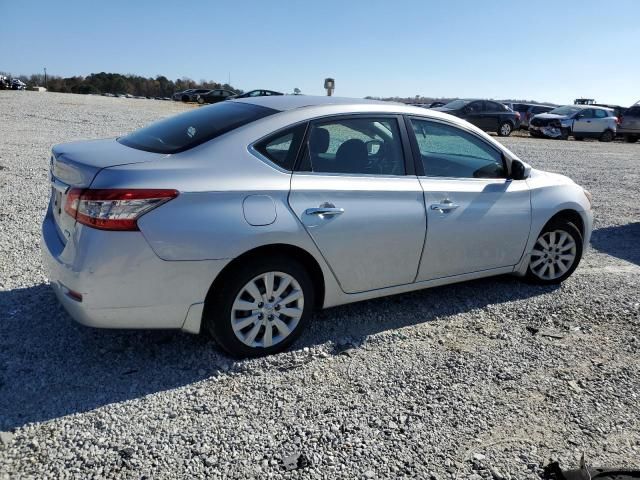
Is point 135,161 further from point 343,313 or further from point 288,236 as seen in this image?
point 343,313

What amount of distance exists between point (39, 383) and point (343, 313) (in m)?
2.16

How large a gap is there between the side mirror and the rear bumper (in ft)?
8.78

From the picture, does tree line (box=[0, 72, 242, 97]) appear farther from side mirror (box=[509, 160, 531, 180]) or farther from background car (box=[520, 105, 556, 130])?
side mirror (box=[509, 160, 531, 180])

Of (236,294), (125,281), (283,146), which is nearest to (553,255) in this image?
(283,146)

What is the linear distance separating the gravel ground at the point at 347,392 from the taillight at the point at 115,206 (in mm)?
957

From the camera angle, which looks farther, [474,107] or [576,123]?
[576,123]

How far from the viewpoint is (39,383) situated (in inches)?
126

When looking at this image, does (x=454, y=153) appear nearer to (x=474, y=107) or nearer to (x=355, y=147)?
(x=355, y=147)

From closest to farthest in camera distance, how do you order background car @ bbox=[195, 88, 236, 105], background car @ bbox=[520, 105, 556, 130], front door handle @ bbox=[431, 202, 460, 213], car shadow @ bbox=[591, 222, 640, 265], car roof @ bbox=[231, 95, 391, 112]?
car roof @ bbox=[231, 95, 391, 112] → front door handle @ bbox=[431, 202, 460, 213] → car shadow @ bbox=[591, 222, 640, 265] → background car @ bbox=[520, 105, 556, 130] → background car @ bbox=[195, 88, 236, 105]

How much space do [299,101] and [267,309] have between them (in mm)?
1533

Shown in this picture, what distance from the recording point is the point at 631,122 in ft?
90.4

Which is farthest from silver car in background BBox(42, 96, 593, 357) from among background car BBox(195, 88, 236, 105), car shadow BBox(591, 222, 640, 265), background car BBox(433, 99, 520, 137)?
background car BBox(195, 88, 236, 105)

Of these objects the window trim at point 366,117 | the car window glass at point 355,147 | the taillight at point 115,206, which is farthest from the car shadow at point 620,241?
the taillight at point 115,206

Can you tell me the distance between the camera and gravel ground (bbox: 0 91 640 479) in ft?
8.86
